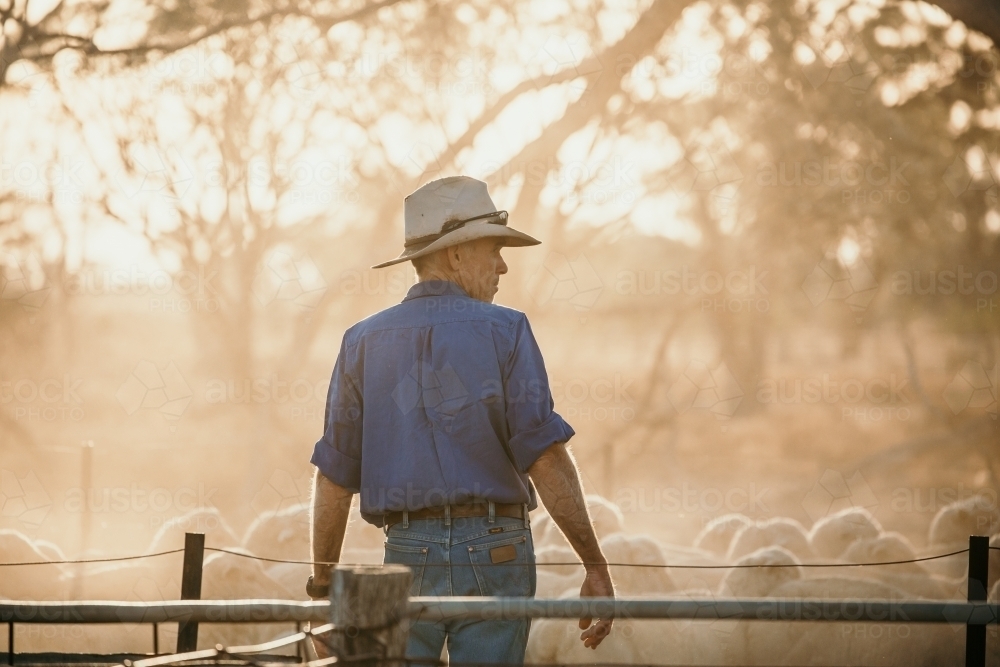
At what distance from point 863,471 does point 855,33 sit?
3.40m

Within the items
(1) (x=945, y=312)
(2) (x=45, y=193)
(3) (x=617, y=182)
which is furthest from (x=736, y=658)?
(2) (x=45, y=193)

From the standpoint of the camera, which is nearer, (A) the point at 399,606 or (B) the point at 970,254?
(A) the point at 399,606

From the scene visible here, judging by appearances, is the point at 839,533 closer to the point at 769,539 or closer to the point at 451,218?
the point at 769,539

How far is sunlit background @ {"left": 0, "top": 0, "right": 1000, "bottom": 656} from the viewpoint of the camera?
284 inches

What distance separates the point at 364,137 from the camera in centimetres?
736

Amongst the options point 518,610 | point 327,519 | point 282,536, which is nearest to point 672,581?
point 282,536

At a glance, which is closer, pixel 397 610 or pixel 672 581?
pixel 397 610

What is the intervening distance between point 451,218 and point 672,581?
3198 mm

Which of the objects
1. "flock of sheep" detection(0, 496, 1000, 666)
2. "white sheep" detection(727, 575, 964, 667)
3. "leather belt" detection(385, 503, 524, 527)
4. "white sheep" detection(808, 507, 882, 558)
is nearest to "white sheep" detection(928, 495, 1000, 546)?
"flock of sheep" detection(0, 496, 1000, 666)

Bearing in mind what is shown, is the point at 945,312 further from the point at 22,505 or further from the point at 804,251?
the point at 22,505

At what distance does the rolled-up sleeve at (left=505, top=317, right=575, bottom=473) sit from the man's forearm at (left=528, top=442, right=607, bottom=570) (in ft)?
0.10

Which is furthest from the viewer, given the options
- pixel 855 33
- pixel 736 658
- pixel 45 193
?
pixel 855 33

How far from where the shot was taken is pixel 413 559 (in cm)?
237

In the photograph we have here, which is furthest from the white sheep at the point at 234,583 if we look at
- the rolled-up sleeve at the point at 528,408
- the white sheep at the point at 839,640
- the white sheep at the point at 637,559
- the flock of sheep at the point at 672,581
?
the rolled-up sleeve at the point at 528,408
